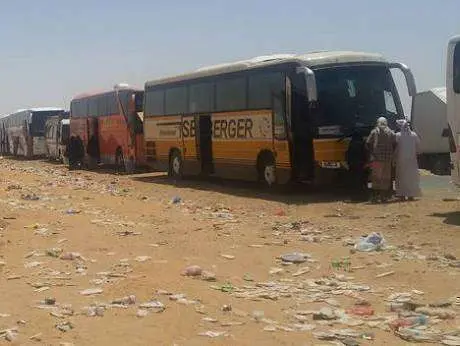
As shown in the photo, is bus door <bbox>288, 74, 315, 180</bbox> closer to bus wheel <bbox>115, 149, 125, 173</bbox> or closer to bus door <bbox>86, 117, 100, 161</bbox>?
bus wheel <bbox>115, 149, 125, 173</bbox>

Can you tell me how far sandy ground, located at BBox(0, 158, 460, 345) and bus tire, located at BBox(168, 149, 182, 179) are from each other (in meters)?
6.19

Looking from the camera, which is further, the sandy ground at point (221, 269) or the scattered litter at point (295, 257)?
the scattered litter at point (295, 257)

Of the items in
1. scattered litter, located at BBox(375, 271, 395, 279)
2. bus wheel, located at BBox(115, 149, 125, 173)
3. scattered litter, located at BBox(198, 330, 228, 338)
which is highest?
bus wheel, located at BBox(115, 149, 125, 173)

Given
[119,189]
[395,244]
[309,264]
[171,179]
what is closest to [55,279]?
[309,264]

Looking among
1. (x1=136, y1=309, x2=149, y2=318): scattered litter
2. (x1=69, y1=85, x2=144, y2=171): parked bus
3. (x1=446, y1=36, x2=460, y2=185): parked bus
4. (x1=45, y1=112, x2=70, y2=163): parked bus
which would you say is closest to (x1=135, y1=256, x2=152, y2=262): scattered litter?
(x1=136, y1=309, x2=149, y2=318): scattered litter

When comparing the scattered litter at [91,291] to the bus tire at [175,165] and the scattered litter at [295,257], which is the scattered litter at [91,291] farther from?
the bus tire at [175,165]

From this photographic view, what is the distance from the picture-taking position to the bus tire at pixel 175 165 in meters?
20.1

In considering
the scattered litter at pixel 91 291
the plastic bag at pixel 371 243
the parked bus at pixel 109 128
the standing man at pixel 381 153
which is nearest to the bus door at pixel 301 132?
the standing man at pixel 381 153

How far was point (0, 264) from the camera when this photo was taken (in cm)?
779

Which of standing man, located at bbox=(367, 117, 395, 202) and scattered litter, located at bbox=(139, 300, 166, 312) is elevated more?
standing man, located at bbox=(367, 117, 395, 202)

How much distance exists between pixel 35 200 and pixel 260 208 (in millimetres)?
5424

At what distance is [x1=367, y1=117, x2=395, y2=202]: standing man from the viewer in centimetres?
1261

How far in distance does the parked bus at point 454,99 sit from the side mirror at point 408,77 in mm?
3427

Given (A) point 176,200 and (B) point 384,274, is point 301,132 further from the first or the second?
(B) point 384,274
